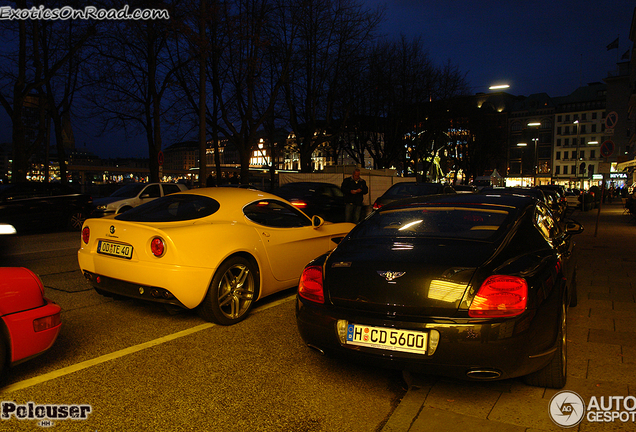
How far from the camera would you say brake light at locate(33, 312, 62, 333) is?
312 centimetres

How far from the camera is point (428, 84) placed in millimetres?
35625

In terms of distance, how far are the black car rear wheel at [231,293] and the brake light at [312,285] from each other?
137cm

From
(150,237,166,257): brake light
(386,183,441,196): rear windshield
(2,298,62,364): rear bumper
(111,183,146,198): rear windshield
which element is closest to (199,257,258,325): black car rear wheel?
(150,237,166,257): brake light

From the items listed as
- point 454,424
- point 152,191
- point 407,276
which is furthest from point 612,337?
point 152,191

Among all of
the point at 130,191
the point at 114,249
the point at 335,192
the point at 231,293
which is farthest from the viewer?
the point at 130,191

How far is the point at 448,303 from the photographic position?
286 cm

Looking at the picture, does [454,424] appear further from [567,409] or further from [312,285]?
[312,285]

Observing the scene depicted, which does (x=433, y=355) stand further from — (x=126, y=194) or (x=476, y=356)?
(x=126, y=194)

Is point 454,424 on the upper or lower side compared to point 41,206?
lower

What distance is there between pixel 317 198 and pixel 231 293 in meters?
9.55

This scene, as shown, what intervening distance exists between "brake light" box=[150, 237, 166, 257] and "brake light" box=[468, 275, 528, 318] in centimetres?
→ 281

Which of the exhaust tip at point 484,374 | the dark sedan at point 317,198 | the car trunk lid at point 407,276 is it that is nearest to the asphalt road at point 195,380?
the exhaust tip at point 484,374

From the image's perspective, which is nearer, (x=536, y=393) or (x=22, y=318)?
(x=22, y=318)

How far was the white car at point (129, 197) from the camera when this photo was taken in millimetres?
Answer: 14516
